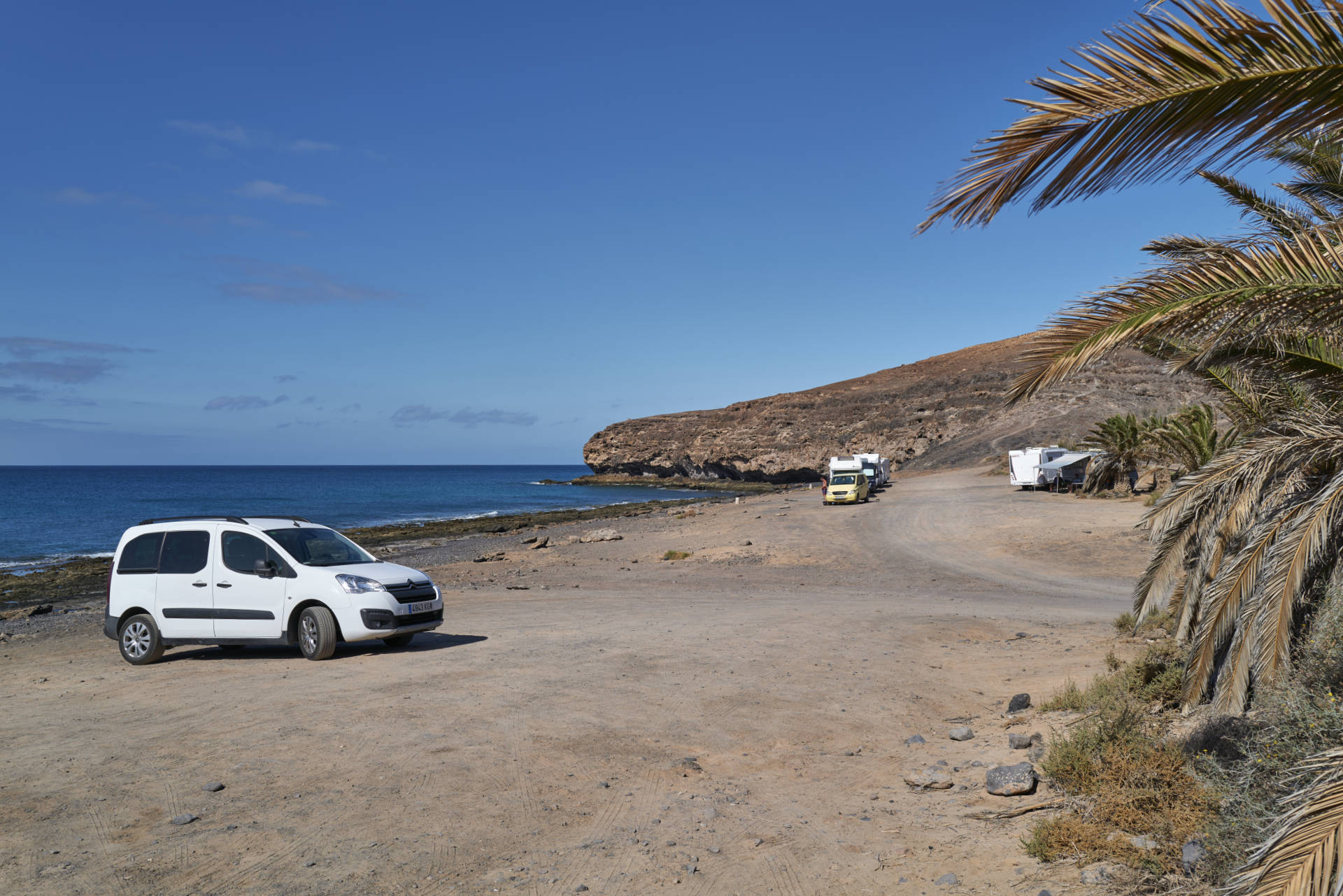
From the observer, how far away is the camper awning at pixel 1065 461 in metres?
42.0

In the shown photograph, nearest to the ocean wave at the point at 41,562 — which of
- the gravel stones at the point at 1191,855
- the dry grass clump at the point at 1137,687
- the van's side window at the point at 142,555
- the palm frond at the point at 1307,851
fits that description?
the van's side window at the point at 142,555

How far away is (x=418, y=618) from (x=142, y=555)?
12.9ft

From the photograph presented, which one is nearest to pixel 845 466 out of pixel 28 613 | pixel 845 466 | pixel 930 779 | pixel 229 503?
pixel 845 466

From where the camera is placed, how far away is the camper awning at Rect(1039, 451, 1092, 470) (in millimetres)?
42031

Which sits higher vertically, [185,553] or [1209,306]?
[1209,306]

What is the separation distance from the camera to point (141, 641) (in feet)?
38.2

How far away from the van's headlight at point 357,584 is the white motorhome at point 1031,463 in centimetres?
3903

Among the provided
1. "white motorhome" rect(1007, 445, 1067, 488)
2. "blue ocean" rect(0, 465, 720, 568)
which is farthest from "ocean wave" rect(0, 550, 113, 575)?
"white motorhome" rect(1007, 445, 1067, 488)

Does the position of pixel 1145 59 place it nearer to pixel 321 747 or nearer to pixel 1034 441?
pixel 321 747

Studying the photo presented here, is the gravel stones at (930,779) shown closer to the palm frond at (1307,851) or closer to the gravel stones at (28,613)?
the palm frond at (1307,851)

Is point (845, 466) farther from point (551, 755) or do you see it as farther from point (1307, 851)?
point (1307, 851)

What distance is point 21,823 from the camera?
566 centimetres

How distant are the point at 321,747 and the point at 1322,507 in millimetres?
7574

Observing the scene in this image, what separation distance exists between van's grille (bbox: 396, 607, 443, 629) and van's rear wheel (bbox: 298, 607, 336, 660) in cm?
83
